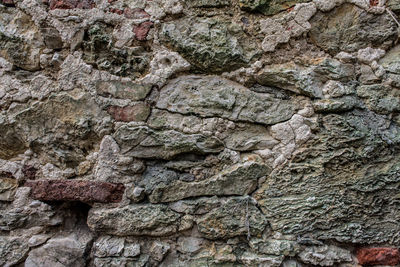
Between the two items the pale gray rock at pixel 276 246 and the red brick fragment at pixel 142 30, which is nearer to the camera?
the pale gray rock at pixel 276 246

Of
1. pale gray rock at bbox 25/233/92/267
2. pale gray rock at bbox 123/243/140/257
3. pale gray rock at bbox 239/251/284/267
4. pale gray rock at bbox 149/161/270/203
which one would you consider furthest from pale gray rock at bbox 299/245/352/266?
pale gray rock at bbox 25/233/92/267

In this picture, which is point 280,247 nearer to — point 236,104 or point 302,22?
point 236,104

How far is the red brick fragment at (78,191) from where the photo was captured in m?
1.19

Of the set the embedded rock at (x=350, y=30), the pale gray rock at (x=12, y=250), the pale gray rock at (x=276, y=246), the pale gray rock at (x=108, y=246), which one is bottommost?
the pale gray rock at (x=12, y=250)

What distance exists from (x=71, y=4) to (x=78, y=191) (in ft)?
3.01

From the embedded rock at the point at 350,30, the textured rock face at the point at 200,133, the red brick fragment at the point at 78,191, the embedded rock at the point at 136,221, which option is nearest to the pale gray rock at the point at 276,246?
the textured rock face at the point at 200,133

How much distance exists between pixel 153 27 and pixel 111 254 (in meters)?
1.10

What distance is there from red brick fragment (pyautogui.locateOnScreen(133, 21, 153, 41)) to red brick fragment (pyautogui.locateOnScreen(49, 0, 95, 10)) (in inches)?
10.0

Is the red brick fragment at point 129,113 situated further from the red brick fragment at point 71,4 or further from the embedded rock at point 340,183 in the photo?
the embedded rock at point 340,183

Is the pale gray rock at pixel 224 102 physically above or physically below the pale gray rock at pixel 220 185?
above

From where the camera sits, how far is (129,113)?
1.23 m

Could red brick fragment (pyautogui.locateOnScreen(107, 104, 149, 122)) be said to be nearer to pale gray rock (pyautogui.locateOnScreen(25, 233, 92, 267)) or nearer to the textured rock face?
the textured rock face

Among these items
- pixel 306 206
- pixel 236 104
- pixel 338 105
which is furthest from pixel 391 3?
pixel 306 206

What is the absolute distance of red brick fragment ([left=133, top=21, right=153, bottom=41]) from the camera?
125 centimetres
